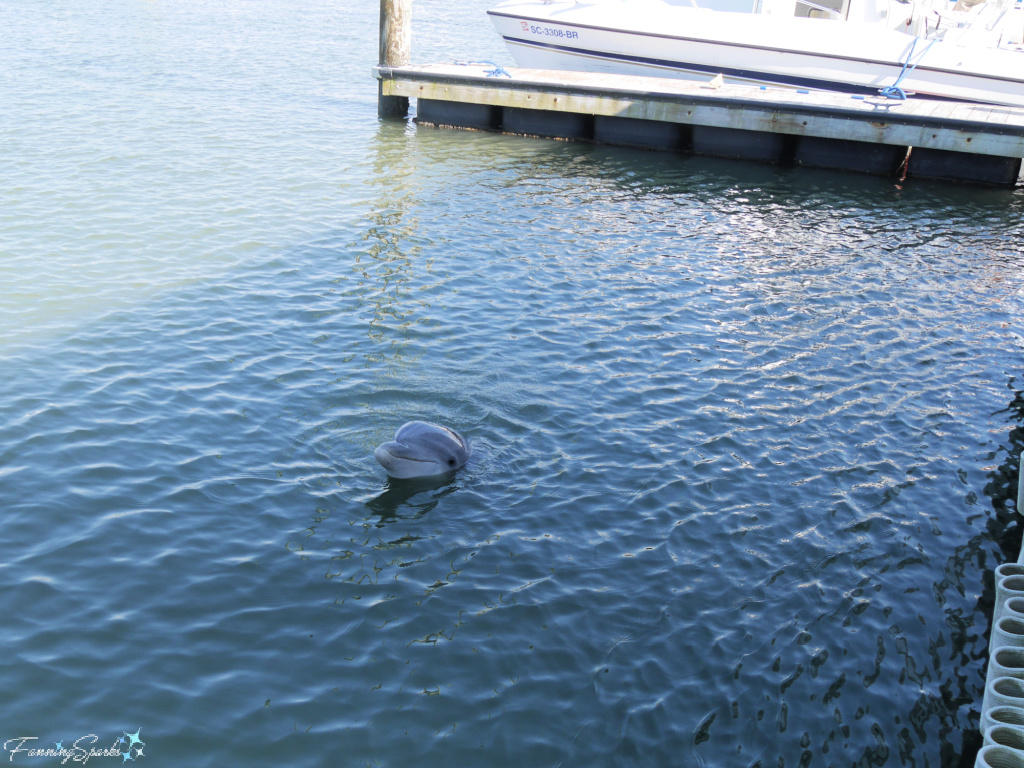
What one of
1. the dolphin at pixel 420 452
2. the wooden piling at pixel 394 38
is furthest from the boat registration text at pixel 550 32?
the dolphin at pixel 420 452

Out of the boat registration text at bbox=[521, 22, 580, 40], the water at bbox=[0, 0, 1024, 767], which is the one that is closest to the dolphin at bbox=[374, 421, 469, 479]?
the water at bbox=[0, 0, 1024, 767]

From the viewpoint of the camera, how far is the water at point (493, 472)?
5426mm

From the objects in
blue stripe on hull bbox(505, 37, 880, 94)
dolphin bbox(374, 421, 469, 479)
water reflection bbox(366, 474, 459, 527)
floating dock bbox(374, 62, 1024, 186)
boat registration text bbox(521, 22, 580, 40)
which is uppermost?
boat registration text bbox(521, 22, 580, 40)

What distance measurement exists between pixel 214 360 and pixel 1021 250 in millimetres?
13045

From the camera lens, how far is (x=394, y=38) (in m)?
20.3

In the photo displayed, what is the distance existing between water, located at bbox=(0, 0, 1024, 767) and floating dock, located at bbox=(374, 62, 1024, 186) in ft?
8.36

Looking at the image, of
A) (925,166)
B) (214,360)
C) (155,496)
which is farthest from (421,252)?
(925,166)

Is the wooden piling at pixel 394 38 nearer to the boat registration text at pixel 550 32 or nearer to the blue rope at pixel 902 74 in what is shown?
the boat registration text at pixel 550 32

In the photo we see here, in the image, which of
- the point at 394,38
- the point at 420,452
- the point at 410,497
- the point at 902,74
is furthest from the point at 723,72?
the point at 410,497

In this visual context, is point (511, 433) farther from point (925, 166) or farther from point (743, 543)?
point (925, 166)

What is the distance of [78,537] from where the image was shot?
6629mm

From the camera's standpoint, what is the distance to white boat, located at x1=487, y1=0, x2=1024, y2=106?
20.6 m

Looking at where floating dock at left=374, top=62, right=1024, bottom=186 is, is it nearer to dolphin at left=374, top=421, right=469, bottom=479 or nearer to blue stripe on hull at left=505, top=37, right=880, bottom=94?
blue stripe on hull at left=505, top=37, right=880, bottom=94

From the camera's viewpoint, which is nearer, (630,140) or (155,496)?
(155,496)
